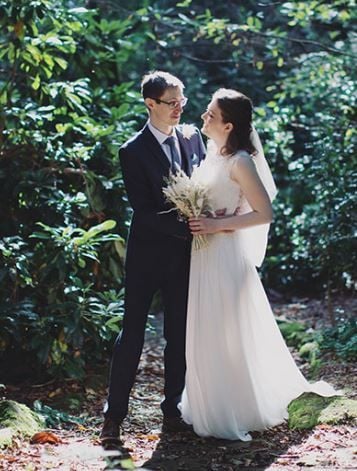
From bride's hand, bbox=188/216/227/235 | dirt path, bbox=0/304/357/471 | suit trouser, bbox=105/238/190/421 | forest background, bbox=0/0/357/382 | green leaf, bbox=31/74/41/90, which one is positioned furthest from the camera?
green leaf, bbox=31/74/41/90

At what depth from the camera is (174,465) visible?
3969 millimetres

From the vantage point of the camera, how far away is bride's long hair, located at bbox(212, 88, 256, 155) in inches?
170

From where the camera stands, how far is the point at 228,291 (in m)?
4.39

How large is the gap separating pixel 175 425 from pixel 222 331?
63 centimetres

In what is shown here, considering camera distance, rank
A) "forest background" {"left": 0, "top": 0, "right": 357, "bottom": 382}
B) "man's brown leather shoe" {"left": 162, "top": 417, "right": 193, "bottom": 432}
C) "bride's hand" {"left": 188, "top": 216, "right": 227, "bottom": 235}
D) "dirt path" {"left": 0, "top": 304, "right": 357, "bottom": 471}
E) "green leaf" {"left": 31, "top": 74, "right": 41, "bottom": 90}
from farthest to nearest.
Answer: "green leaf" {"left": 31, "top": 74, "right": 41, "bottom": 90} < "forest background" {"left": 0, "top": 0, "right": 357, "bottom": 382} < "man's brown leather shoe" {"left": 162, "top": 417, "right": 193, "bottom": 432} < "bride's hand" {"left": 188, "top": 216, "right": 227, "bottom": 235} < "dirt path" {"left": 0, "top": 304, "right": 357, "bottom": 471}

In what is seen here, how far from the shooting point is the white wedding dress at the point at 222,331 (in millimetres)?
4363

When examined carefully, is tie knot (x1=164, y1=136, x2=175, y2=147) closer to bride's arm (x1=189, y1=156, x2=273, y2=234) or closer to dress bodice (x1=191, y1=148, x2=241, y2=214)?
dress bodice (x1=191, y1=148, x2=241, y2=214)

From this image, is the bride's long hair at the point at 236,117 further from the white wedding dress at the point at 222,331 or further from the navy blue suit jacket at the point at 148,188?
the navy blue suit jacket at the point at 148,188

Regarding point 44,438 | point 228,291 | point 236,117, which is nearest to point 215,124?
point 236,117

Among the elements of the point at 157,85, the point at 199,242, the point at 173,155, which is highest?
the point at 157,85

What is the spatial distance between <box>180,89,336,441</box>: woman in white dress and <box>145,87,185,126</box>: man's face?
0.18 meters

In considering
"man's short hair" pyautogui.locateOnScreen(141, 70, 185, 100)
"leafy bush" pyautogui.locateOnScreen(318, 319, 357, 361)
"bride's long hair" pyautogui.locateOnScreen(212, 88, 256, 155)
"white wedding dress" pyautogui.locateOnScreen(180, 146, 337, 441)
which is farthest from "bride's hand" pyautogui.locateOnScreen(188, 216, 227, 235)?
"leafy bush" pyautogui.locateOnScreen(318, 319, 357, 361)

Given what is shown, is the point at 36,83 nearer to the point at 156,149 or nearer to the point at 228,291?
the point at 156,149

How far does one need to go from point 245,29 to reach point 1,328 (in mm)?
3652
